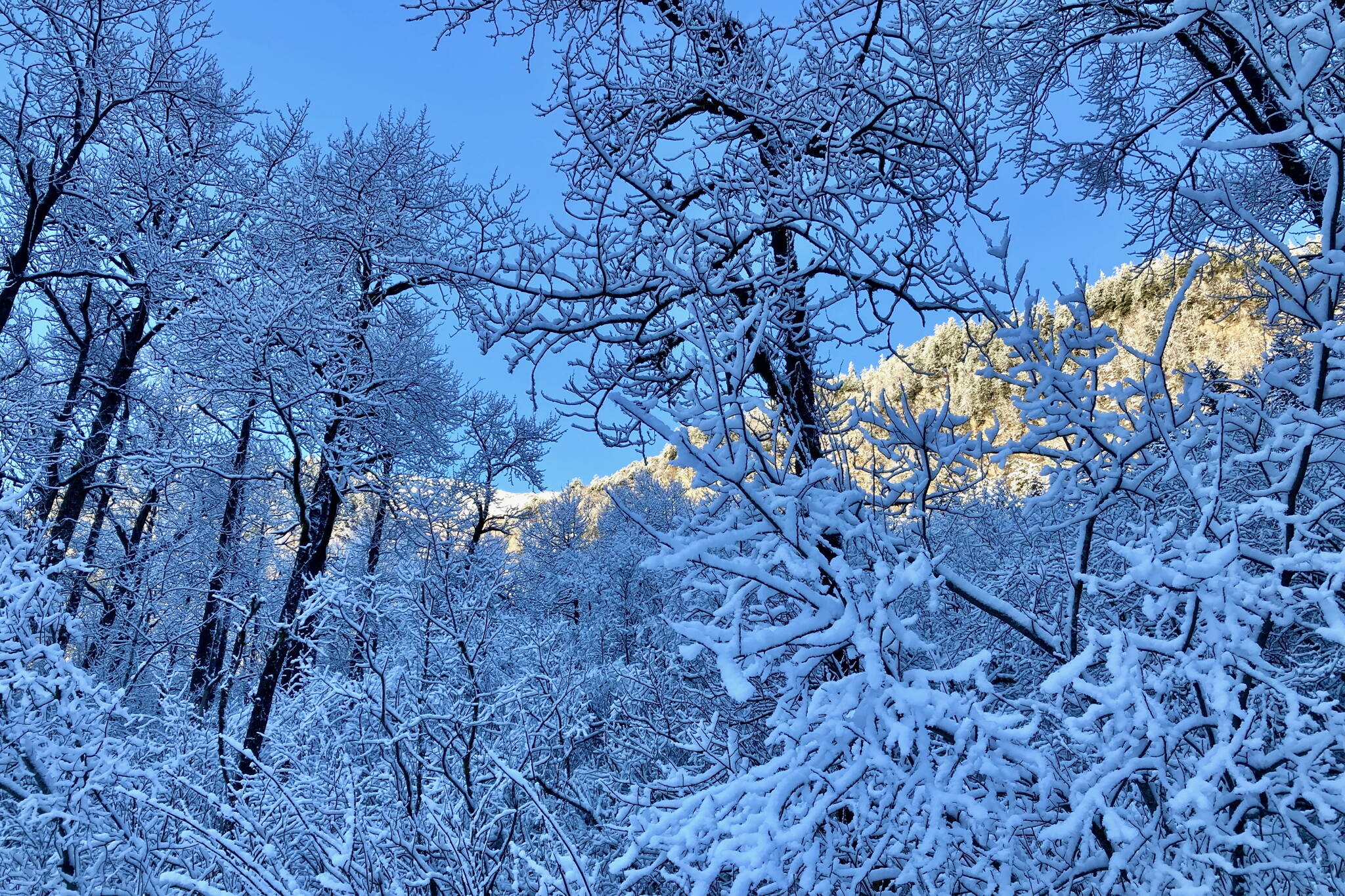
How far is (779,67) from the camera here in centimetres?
389

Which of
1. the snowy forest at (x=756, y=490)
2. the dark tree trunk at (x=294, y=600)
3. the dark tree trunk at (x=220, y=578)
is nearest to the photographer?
the snowy forest at (x=756, y=490)

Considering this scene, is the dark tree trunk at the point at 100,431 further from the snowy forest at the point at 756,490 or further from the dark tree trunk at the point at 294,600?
the dark tree trunk at the point at 294,600

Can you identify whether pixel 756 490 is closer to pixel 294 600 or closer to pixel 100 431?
pixel 294 600

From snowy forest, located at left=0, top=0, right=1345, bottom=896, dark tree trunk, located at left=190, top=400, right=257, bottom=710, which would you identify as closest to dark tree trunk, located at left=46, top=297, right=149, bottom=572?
snowy forest, located at left=0, top=0, right=1345, bottom=896

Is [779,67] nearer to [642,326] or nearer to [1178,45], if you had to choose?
[642,326]

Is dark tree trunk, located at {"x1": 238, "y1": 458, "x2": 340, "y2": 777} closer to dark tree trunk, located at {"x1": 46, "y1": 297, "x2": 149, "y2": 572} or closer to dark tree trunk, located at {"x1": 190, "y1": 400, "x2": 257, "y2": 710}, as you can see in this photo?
dark tree trunk, located at {"x1": 46, "y1": 297, "x2": 149, "y2": 572}

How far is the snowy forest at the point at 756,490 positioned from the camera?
129 centimetres

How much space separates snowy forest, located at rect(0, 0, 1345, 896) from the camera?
1.29m

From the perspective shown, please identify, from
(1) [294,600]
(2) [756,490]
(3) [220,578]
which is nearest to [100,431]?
(1) [294,600]

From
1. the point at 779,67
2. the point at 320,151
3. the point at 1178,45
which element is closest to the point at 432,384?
the point at 320,151

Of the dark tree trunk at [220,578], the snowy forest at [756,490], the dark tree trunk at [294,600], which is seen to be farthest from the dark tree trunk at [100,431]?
the dark tree trunk at [294,600]

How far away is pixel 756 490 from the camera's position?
1.47 m

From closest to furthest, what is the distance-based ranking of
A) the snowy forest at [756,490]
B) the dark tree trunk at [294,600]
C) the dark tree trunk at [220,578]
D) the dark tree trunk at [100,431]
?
the snowy forest at [756,490]
the dark tree trunk at [294,600]
the dark tree trunk at [100,431]
the dark tree trunk at [220,578]

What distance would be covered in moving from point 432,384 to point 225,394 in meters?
2.88
